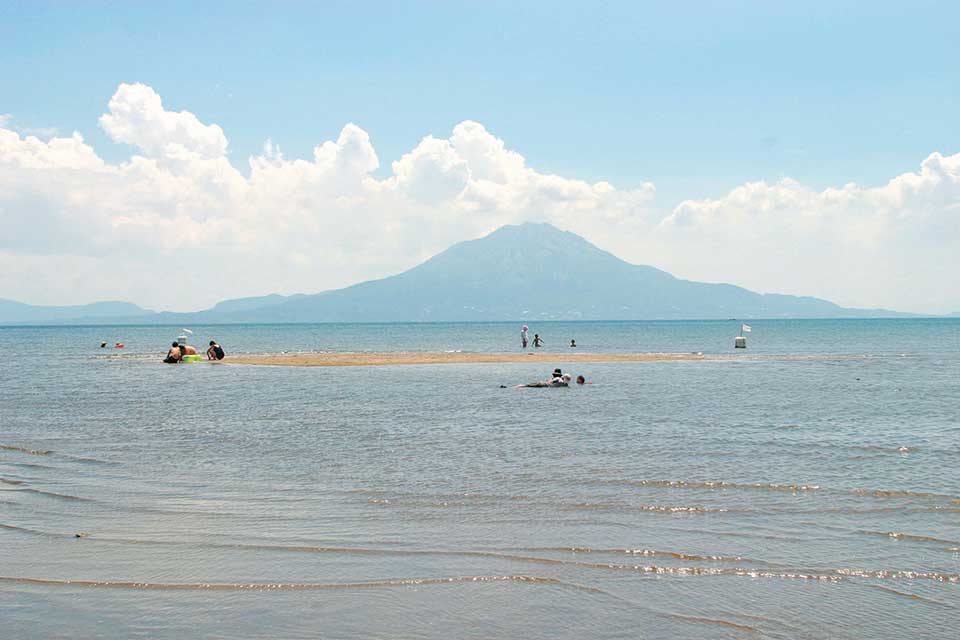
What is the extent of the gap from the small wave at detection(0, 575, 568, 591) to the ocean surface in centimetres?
5

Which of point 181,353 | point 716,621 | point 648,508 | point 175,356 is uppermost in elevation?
point 181,353

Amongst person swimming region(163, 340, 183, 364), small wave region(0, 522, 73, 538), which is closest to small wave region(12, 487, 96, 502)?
small wave region(0, 522, 73, 538)

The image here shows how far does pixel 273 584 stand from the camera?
12.3 metres

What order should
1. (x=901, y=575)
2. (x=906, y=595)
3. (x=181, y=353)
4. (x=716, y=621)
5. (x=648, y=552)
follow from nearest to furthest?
(x=716, y=621), (x=906, y=595), (x=901, y=575), (x=648, y=552), (x=181, y=353)

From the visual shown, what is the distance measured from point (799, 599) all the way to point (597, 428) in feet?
61.0

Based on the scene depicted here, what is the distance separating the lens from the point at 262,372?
63.8 meters

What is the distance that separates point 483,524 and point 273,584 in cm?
468

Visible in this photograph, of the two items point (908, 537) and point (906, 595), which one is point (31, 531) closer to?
point (906, 595)

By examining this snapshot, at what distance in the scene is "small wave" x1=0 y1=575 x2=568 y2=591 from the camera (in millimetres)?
12172

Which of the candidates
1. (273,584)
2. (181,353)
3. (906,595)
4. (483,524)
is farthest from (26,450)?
(181,353)

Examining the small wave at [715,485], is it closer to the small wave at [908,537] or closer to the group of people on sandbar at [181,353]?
the small wave at [908,537]

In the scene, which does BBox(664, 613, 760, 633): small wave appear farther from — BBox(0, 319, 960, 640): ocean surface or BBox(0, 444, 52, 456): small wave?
BBox(0, 444, 52, 456): small wave

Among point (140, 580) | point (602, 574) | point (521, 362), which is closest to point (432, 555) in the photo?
point (602, 574)

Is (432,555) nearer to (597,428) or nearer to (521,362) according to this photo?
(597,428)
